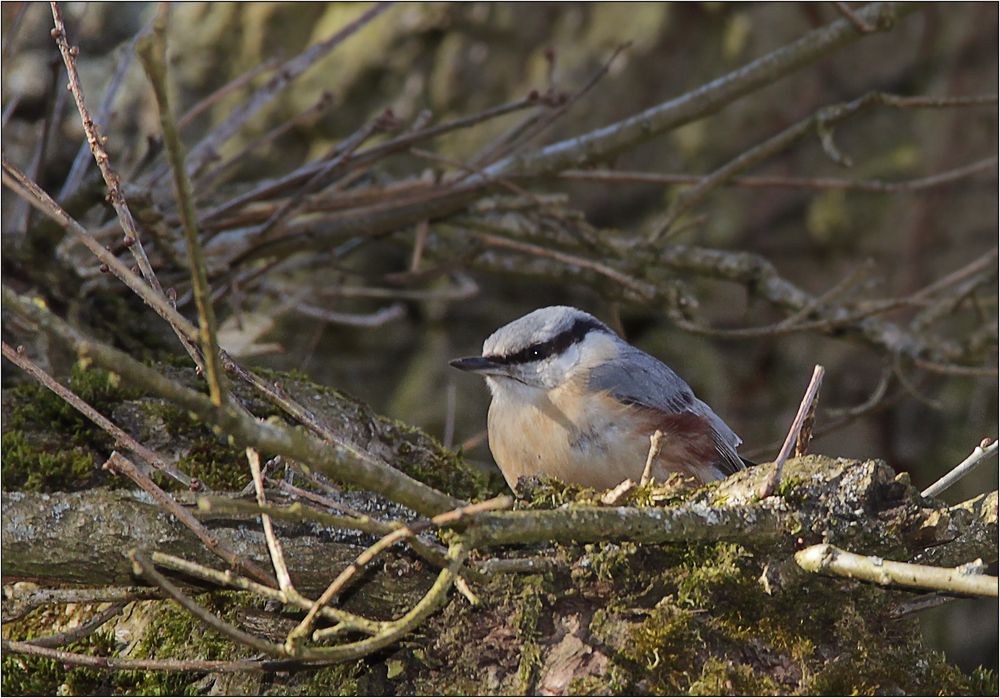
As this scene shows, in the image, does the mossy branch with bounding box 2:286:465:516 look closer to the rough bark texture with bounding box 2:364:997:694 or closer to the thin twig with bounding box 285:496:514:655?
the thin twig with bounding box 285:496:514:655

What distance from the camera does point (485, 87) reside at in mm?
5512

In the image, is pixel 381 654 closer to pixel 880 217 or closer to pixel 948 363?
pixel 948 363

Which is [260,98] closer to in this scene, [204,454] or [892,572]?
[204,454]

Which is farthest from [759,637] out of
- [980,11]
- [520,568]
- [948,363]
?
[980,11]

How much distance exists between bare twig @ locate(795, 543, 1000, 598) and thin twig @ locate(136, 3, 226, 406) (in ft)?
3.29

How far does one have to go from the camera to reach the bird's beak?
2.96m

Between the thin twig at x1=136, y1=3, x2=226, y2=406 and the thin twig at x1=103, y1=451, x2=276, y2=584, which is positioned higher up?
the thin twig at x1=136, y1=3, x2=226, y2=406

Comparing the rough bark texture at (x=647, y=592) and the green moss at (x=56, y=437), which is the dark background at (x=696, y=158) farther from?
the rough bark texture at (x=647, y=592)

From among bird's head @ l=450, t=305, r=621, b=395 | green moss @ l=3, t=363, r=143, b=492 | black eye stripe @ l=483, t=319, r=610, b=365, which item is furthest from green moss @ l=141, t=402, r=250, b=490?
black eye stripe @ l=483, t=319, r=610, b=365

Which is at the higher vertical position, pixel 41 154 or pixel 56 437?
pixel 41 154

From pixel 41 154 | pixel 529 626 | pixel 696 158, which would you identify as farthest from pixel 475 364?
pixel 696 158

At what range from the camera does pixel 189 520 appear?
1899mm

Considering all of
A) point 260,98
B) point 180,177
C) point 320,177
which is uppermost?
point 180,177

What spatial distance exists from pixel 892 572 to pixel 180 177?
3.83 ft
